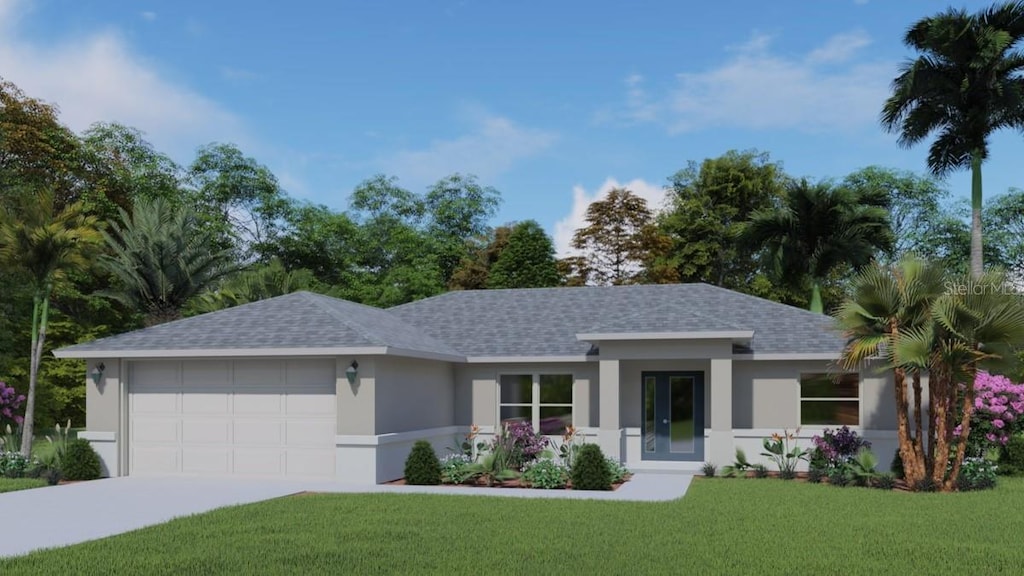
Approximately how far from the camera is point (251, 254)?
161ft

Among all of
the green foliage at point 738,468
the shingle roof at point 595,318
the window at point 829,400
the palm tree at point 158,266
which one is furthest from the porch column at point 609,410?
the palm tree at point 158,266

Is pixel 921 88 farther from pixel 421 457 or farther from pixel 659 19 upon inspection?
pixel 421 457

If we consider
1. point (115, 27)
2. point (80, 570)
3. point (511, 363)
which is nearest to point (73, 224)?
point (115, 27)

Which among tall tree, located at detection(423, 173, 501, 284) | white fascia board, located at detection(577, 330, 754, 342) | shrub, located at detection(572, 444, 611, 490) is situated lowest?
shrub, located at detection(572, 444, 611, 490)

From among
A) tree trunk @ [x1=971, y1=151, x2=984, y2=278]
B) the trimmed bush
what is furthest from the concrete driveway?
tree trunk @ [x1=971, y1=151, x2=984, y2=278]

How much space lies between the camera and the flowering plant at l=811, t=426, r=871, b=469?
19406 millimetres

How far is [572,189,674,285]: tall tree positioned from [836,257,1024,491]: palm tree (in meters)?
31.4

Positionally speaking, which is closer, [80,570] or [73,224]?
[80,570]

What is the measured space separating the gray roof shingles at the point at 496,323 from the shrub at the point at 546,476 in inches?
149

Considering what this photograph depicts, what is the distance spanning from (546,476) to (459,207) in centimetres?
3920

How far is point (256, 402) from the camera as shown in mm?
19359

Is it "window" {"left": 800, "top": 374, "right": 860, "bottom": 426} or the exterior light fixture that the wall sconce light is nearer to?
the exterior light fixture

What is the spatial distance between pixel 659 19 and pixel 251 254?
32.6m

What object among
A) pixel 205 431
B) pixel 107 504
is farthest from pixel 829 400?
pixel 107 504
